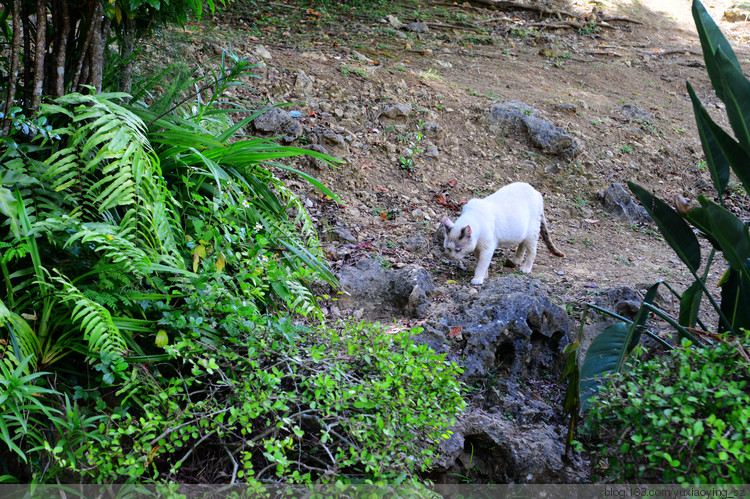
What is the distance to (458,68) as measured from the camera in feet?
29.9

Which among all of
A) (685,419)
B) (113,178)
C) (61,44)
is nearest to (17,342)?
(113,178)

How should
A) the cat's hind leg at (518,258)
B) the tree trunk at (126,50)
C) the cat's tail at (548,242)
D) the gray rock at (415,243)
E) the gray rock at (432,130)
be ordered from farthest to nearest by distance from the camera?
the gray rock at (432,130) → the cat's tail at (548,242) → the cat's hind leg at (518,258) → the gray rock at (415,243) → the tree trunk at (126,50)

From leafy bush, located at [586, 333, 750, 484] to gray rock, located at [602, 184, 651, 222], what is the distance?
4945 millimetres

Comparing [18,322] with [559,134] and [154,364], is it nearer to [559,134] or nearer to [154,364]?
[154,364]

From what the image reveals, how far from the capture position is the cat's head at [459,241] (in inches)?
200

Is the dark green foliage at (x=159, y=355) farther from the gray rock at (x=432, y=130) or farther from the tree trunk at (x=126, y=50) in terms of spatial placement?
the gray rock at (x=432, y=130)

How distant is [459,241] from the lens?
16.8 ft

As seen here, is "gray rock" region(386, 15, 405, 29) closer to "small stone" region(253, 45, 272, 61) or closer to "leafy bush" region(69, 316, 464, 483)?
"small stone" region(253, 45, 272, 61)

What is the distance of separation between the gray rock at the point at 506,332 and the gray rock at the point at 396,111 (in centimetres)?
355

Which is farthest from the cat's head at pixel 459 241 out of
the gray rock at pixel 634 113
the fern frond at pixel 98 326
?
the gray rock at pixel 634 113

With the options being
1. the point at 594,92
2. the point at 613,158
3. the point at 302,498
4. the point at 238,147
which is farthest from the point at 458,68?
the point at 302,498

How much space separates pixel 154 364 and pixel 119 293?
40 cm

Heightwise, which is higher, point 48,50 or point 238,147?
point 48,50

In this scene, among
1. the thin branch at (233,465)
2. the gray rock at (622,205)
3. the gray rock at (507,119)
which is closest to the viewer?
the thin branch at (233,465)
